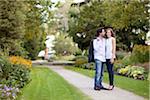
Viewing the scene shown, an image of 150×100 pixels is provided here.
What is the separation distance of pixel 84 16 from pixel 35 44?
7.58 meters

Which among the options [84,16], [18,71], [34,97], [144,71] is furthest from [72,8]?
[34,97]

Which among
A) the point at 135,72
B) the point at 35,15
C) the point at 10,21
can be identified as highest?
the point at 35,15

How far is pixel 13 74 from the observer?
16.1 metres

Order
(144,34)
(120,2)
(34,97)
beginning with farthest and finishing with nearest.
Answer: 1. (144,34)
2. (120,2)
3. (34,97)

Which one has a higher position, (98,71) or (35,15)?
(35,15)

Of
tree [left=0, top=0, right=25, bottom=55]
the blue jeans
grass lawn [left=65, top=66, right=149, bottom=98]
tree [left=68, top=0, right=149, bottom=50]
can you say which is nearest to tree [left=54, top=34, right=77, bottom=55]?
tree [left=68, top=0, right=149, bottom=50]

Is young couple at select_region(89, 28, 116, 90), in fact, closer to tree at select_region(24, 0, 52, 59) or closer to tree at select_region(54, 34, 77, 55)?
tree at select_region(24, 0, 52, 59)

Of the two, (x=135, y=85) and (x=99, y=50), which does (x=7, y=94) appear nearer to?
(x=99, y=50)

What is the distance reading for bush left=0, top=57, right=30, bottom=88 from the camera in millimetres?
15023

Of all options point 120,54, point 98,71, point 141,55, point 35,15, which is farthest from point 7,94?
point 120,54

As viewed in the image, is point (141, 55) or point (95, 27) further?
point (95, 27)

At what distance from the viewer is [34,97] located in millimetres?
12719

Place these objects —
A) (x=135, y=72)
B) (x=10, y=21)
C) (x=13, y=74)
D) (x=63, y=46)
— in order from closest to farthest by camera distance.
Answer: (x=13, y=74) → (x=135, y=72) → (x=10, y=21) → (x=63, y=46)

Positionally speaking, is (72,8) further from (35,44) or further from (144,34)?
(144,34)
